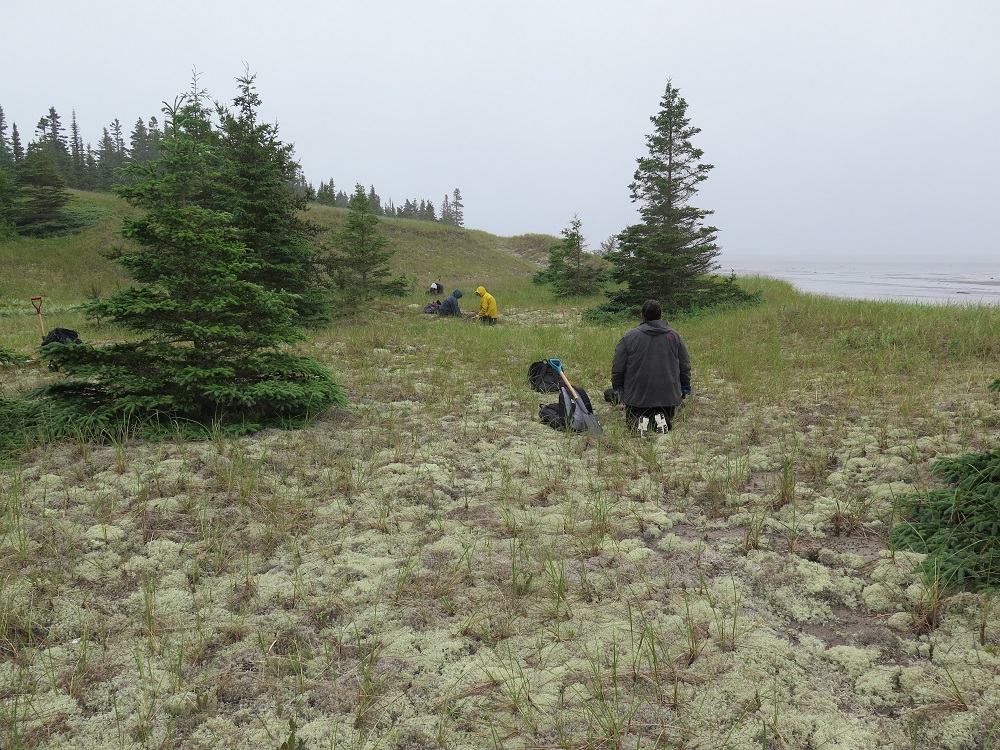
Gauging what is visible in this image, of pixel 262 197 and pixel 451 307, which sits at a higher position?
pixel 262 197

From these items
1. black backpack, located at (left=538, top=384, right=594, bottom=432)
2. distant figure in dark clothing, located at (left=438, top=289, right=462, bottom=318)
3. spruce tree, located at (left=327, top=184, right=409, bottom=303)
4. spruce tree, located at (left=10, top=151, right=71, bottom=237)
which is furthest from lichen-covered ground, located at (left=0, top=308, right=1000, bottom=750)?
spruce tree, located at (left=10, top=151, right=71, bottom=237)

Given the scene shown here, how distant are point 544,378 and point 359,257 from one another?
34.3 feet

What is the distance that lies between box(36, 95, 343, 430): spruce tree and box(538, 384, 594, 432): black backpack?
314cm

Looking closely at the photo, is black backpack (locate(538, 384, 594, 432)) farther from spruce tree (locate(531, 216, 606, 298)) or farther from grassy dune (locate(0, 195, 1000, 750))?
spruce tree (locate(531, 216, 606, 298))

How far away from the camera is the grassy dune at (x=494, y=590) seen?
218 centimetres

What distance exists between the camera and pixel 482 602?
9.94ft

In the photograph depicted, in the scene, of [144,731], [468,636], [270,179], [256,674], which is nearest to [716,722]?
[468,636]

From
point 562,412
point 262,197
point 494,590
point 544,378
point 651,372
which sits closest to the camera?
point 494,590

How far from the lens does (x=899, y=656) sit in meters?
2.45

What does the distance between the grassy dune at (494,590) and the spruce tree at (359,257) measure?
10.7 meters

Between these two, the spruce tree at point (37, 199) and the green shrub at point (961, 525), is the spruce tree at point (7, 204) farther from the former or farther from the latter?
the green shrub at point (961, 525)

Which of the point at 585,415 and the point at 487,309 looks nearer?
the point at 585,415

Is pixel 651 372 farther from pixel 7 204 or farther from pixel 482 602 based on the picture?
pixel 7 204

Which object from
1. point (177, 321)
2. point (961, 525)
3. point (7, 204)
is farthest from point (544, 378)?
point (7, 204)
